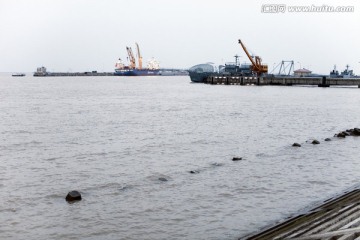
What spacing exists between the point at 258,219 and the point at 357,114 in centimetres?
4333

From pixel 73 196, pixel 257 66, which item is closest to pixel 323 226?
pixel 73 196

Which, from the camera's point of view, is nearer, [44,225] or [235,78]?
[44,225]

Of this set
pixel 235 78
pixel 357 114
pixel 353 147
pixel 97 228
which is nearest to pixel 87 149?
pixel 97 228

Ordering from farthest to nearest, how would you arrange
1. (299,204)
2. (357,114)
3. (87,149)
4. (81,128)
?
1. (357,114)
2. (81,128)
3. (87,149)
4. (299,204)

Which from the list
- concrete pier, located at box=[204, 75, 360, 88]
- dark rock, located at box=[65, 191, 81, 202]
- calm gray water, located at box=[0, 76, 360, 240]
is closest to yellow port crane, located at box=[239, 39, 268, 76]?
Answer: concrete pier, located at box=[204, 75, 360, 88]

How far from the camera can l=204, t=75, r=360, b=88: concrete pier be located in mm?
128500

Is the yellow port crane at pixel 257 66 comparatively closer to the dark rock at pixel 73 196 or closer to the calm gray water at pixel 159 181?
the calm gray water at pixel 159 181

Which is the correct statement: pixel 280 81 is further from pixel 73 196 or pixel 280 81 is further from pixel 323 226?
pixel 323 226

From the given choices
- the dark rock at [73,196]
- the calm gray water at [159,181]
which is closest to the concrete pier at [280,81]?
the calm gray water at [159,181]

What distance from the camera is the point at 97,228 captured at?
12.2 meters

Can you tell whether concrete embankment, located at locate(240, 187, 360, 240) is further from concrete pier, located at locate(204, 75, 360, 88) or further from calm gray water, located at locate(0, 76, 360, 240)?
concrete pier, located at locate(204, 75, 360, 88)

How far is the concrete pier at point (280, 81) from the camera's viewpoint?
12850 cm

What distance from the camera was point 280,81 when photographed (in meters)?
142

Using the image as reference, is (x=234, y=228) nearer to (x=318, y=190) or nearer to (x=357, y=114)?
(x=318, y=190)
